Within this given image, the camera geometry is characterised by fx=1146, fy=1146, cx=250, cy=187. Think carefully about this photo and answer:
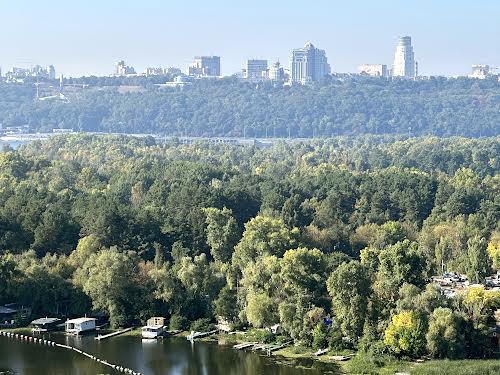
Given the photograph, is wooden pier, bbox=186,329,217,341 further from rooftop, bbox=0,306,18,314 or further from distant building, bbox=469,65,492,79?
distant building, bbox=469,65,492,79

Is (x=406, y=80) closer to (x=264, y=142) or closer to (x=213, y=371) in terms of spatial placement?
(x=264, y=142)

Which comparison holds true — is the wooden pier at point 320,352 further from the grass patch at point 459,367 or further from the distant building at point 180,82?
the distant building at point 180,82

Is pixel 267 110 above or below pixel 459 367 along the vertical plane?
above

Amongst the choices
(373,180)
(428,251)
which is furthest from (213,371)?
(373,180)

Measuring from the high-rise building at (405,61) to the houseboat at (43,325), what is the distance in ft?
495

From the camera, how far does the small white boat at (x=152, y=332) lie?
29.9 metres

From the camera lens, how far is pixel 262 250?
33.1 m

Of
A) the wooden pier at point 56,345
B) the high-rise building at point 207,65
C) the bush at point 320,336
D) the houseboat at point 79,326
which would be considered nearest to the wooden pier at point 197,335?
the houseboat at point 79,326

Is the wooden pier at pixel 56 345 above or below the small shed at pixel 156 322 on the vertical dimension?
below

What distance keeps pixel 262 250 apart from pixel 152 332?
469 cm

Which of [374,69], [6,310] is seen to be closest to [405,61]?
[374,69]

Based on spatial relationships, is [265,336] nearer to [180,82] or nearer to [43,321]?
[43,321]

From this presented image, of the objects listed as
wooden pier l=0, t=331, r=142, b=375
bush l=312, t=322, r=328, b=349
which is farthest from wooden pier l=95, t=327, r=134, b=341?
bush l=312, t=322, r=328, b=349

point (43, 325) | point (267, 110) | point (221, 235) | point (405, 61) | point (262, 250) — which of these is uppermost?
point (405, 61)
